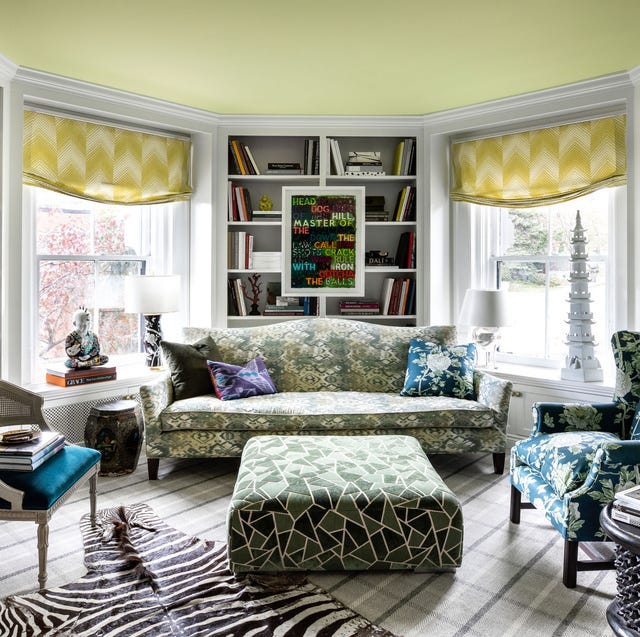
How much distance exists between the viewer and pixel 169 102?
4.26m

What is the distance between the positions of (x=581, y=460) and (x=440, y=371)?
1.51m

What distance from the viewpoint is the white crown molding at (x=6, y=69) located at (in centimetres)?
339

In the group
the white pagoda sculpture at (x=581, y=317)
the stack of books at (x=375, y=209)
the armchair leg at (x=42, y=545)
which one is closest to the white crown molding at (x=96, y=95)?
the stack of books at (x=375, y=209)

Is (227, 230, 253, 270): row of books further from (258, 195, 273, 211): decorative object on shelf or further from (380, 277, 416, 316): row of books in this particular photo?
(380, 277, 416, 316): row of books

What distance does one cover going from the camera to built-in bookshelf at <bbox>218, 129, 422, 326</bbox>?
4.68m

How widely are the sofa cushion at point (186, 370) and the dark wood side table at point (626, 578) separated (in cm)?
251

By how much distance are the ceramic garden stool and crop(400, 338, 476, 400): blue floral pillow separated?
1.77 m

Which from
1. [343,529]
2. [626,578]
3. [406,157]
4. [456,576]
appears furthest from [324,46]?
[626,578]

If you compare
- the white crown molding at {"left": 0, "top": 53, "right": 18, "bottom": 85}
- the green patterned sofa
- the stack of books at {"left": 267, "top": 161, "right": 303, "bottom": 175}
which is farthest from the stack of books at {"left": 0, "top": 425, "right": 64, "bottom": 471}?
the stack of books at {"left": 267, "top": 161, "right": 303, "bottom": 175}

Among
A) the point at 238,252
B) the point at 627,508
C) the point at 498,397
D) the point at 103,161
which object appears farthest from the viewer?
the point at 238,252

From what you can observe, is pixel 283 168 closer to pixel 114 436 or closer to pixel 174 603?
pixel 114 436

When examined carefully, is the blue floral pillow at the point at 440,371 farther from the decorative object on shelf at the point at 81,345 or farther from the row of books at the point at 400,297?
the decorative object on shelf at the point at 81,345

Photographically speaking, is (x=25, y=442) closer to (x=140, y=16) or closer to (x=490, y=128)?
(x=140, y=16)

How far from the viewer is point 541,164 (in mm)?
4219
